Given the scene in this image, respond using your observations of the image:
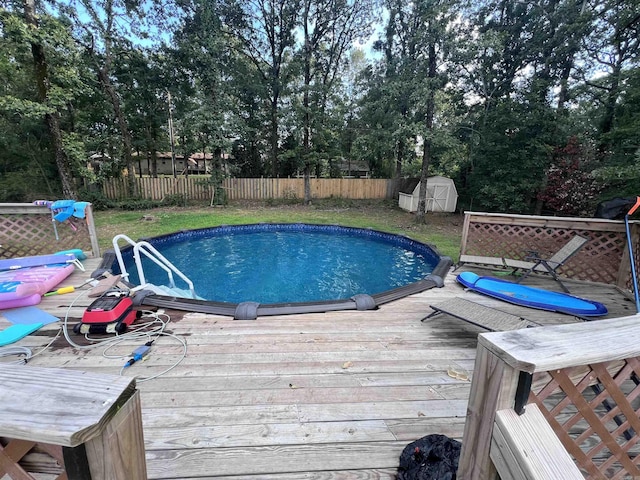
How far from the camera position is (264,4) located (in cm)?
1298

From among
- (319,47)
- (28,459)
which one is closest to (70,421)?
(28,459)

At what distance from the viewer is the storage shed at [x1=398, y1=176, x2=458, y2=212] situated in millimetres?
12312

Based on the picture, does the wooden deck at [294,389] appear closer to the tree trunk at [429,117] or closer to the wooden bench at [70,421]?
the wooden bench at [70,421]

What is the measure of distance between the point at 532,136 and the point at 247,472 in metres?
11.8

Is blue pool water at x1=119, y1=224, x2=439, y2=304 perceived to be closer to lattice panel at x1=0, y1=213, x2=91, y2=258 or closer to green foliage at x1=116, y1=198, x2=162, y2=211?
lattice panel at x1=0, y1=213, x2=91, y2=258

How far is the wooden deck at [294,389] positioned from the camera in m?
1.50

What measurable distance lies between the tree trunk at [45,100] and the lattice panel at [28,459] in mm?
11712

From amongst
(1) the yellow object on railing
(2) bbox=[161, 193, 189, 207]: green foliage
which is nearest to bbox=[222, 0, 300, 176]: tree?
(2) bbox=[161, 193, 189, 207]: green foliage

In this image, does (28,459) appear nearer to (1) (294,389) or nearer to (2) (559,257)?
(1) (294,389)

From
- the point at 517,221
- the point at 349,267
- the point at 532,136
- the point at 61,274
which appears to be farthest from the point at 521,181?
the point at 61,274

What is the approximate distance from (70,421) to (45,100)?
1202cm

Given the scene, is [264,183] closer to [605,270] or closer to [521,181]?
[521,181]

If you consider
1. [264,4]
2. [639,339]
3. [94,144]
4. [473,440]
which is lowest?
[473,440]

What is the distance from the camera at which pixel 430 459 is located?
1.41 m
